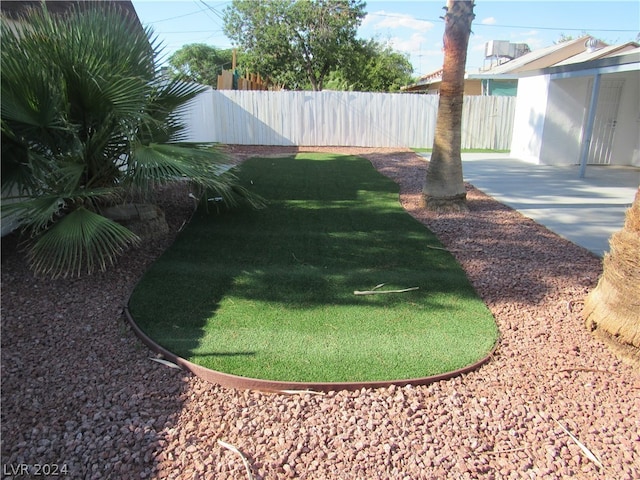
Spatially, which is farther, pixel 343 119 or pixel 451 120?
pixel 343 119

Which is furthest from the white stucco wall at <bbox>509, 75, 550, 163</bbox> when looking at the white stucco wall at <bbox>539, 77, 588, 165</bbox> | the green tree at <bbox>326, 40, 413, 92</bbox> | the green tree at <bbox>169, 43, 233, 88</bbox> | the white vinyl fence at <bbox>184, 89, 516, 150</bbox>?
the green tree at <bbox>169, 43, 233, 88</bbox>

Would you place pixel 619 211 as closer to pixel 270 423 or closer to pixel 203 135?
pixel 270 423

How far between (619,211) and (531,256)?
3.37 meters

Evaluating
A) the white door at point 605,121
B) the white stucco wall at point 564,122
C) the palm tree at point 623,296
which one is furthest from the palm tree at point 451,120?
the white door at point 605,121

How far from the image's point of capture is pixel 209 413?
276 cm

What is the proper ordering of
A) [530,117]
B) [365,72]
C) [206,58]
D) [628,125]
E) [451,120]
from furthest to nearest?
[206,58], [365,72], [530,117], [628,125], [451,120]

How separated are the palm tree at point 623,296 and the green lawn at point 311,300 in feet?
2.74

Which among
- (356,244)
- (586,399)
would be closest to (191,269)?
(356,244)

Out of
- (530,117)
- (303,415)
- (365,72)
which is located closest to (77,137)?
(303,415)

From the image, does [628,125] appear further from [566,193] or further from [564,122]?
[566,193]

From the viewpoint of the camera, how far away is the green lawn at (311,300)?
328cm

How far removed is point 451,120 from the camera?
22.7 feet

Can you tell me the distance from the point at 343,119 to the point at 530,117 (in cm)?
642

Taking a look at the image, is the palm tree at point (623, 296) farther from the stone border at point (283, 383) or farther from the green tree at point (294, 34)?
the green tree at point (294, 34)
